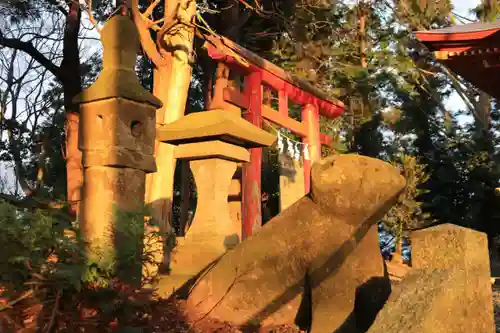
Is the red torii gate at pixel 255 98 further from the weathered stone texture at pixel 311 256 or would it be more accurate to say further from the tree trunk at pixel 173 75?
the weathered stone texture at pixel 311 256

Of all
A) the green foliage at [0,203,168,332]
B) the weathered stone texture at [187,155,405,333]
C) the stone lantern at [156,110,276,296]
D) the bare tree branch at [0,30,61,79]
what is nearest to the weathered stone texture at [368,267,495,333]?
the weathered stone texture at [187,155,405,333]

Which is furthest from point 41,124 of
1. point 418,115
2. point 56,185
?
point 418,115

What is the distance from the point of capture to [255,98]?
8875 mm

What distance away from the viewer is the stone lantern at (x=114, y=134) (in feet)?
10.8

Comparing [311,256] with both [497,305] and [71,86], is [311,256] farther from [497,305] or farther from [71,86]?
[71,86]

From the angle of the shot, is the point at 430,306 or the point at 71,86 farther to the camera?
the point at 71,86

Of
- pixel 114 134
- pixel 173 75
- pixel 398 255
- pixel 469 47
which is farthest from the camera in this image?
pixel 398 255

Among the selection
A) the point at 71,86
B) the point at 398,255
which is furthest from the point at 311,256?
the point at 398,255

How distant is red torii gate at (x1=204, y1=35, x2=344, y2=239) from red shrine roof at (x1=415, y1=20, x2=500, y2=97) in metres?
2.94

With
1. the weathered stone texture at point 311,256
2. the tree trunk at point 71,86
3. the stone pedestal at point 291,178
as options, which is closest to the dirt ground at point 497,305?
the weathered stone texture at point 311,256

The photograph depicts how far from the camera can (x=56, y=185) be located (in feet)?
47.6

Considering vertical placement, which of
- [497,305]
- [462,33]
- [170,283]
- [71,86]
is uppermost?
[71,86]

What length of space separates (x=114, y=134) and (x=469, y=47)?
5.17 metres

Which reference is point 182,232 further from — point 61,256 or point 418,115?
point 418,115
